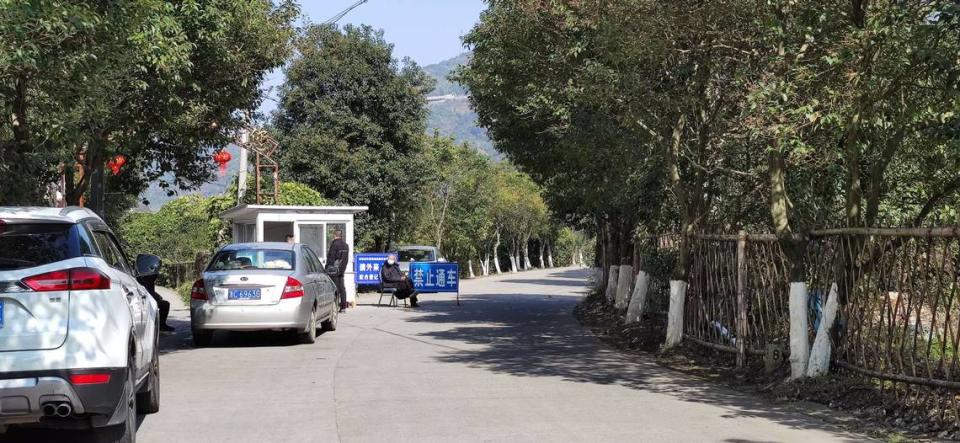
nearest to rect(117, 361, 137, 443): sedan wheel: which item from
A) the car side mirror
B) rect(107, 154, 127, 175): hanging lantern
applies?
the car side mirror

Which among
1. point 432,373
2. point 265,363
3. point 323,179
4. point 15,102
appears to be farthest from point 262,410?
point 323,179

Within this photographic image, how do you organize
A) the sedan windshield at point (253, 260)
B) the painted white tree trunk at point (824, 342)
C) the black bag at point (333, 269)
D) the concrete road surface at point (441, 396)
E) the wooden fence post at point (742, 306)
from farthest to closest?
the black bag at point (333, 269) < the sedan windshield at point (253, 260) < the wooden fence post at point (742, 306) < the painted white tree trunk at point (824, 342) < the concrete road surface at point (441, 396)

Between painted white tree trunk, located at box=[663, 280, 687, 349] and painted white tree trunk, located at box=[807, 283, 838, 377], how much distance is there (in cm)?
442

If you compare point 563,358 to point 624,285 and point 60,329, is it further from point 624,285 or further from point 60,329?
point 624,285

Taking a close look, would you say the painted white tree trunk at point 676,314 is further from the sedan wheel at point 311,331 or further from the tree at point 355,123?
the tree at point 355,123

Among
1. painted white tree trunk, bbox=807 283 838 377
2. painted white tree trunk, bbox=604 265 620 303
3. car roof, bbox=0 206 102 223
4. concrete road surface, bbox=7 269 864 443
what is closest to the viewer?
car roof, bbox=0 206 102 223

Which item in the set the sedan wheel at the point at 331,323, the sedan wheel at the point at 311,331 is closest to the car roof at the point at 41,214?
the sedan wheel at the point at 311,331

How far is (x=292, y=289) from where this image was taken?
49.4 feet

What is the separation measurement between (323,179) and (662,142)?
967 inches

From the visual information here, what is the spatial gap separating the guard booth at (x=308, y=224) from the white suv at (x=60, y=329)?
18101 millimetres

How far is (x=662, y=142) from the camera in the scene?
1505 cm

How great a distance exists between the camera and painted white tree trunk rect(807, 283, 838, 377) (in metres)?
10.3

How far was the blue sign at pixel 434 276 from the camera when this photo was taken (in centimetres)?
2838

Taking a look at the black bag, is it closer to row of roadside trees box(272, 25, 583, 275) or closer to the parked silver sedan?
the parked silver sedan
